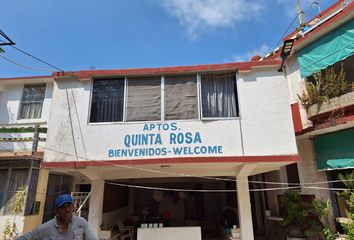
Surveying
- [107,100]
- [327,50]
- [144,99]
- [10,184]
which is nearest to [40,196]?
[10,184]

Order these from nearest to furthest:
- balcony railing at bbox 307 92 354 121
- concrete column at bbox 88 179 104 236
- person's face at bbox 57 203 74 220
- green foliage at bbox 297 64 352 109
→ person's face at bbox 57 203 74 220 → balcony railing at bbox 307 92 354 121 → concrete column at bbox 88 179 104 236 → green foliage at bbox 297 64 352 109

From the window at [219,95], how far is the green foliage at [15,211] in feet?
26.1

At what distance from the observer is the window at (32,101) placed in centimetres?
1132

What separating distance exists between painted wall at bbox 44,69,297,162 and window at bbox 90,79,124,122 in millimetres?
242

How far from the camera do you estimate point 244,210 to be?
7.61m

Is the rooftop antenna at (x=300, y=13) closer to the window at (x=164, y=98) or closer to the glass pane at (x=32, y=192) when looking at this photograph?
the window at (x=164, y=98)

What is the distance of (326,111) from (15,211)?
1175cm

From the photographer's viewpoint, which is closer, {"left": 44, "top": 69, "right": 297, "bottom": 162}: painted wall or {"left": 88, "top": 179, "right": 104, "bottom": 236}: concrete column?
{"left": 44, "top": 69, "right": 297, "bottom": 162}: painted wall

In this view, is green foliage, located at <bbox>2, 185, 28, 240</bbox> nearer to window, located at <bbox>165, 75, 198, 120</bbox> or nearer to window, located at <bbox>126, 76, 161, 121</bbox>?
window, located at <bbox>126, 76, 161, 121</bbox>

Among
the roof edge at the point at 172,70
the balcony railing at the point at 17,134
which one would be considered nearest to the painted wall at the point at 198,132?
the roof edge at the point at 172,70

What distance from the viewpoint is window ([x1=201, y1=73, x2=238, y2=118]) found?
24.0ft

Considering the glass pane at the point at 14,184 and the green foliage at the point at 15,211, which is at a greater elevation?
the glass pane at the point at 14,184

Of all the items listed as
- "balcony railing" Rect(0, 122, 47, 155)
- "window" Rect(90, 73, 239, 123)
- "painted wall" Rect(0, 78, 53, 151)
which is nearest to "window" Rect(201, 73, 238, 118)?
"window" Rect(90, 73, 239, 123)

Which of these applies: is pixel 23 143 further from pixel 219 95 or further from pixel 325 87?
pixel 325 87
